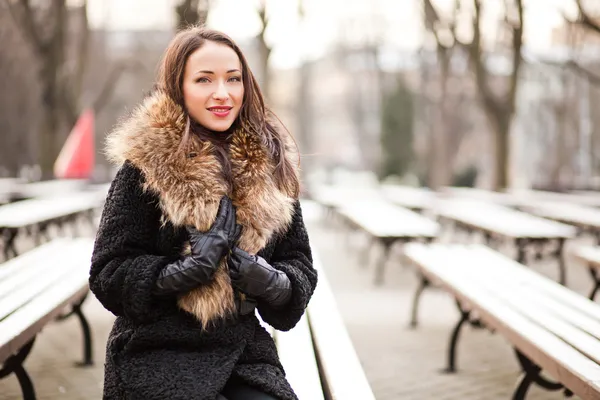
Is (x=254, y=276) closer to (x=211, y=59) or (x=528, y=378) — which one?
(x=211, y=59)

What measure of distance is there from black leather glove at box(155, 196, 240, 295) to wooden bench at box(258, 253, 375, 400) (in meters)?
0.73

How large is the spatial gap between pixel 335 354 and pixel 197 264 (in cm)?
122

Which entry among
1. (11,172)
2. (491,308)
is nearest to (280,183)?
(491,308)

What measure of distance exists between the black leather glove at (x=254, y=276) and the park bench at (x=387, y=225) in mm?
4873

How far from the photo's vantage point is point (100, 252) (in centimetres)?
226

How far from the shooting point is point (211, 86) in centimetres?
244

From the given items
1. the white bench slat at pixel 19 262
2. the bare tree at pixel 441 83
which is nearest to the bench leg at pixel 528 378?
the white bench slat at pixel 19 262

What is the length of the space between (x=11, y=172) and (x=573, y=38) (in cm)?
2489

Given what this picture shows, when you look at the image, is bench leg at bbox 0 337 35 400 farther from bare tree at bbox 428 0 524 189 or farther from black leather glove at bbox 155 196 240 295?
bare tree at bbox 428 0 524 189

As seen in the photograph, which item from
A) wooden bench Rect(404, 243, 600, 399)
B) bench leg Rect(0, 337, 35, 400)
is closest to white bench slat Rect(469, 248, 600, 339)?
wooden bench Rect(404, 243, 600, 399)

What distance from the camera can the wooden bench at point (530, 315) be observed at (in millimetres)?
3093

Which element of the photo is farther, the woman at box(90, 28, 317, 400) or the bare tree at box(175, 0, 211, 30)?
the bare tree at box(175, 0, 211, 30)

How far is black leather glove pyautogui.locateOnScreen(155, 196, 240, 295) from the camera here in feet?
7.18

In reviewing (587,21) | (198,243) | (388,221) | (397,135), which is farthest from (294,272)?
(397,135)
